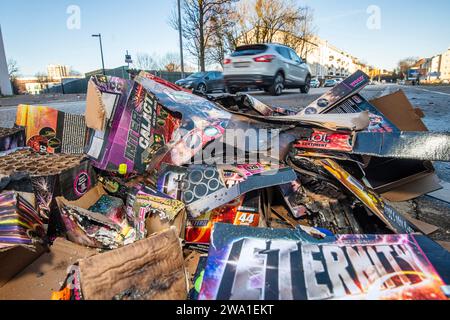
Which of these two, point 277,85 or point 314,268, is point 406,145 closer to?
point 314,268

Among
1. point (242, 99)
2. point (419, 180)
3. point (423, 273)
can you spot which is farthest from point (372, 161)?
point (423, 273)

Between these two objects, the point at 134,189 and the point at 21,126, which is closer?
the point at 134,189

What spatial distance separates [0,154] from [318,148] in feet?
7.74

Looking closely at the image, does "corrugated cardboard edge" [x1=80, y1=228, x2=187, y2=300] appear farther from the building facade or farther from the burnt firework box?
the building facade

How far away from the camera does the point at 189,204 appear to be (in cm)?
170

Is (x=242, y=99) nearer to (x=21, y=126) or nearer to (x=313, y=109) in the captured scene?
→ (x=313, y=109)

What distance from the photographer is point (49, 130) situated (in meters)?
2.35

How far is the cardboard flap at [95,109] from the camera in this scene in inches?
77.4

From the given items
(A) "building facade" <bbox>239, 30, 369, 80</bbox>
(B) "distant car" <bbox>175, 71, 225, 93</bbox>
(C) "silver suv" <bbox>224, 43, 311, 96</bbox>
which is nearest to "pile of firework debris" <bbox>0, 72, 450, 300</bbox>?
(C) "silver suv" <bbox>224, 43, 311, 96</bbox>

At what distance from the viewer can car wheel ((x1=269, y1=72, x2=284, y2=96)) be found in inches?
317

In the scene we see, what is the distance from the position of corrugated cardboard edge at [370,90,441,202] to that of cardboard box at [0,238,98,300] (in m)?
2.29

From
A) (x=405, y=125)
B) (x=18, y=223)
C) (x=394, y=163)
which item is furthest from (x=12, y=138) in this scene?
(x=405, y=125)

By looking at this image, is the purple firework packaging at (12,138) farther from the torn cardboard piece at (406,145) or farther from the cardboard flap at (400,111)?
the cardboard flap at (400,111)

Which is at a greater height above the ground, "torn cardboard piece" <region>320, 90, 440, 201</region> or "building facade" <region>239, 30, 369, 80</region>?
"building facade" <region>239, 30, 369, 80</region>
